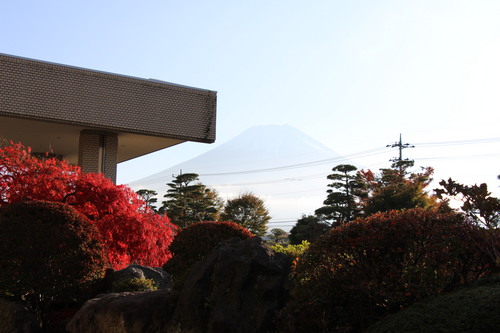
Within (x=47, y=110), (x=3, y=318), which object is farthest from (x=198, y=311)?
(x=47, y=110)

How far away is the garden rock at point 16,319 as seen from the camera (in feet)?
24.9

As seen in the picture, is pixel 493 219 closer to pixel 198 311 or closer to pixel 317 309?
pixel 317 309

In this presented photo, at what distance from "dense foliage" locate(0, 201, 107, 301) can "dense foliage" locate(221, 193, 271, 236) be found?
30911mm

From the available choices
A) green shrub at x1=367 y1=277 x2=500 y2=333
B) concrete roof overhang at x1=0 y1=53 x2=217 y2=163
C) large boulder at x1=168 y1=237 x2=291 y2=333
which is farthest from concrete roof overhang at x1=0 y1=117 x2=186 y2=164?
green shrub at x1=367 y1=277 x2=500 y2=333

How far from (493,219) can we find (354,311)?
1621mm

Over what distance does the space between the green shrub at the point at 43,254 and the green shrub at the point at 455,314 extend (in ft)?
15.6

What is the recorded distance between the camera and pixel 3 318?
769 centimetres

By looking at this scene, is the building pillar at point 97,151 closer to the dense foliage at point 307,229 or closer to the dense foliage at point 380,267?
the dense foliage at point 380,267

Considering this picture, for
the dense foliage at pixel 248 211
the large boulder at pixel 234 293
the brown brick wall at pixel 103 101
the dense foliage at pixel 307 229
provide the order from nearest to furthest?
the large boulder at pixel 234 293 → the brown brick wall at pixel 103 101 → the dense foliage at pixel 307 229 → the dense foliage at pixel 248 211

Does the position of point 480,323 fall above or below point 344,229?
below

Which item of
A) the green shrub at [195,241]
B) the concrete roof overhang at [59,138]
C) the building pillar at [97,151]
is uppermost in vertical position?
the concrete roof overhang at [59,138]

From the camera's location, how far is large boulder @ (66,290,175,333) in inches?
266

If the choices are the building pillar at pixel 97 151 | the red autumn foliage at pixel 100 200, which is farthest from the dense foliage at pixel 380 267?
the building pillar at pixel 97 151

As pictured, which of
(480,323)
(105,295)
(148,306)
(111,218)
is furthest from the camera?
(111,218)
